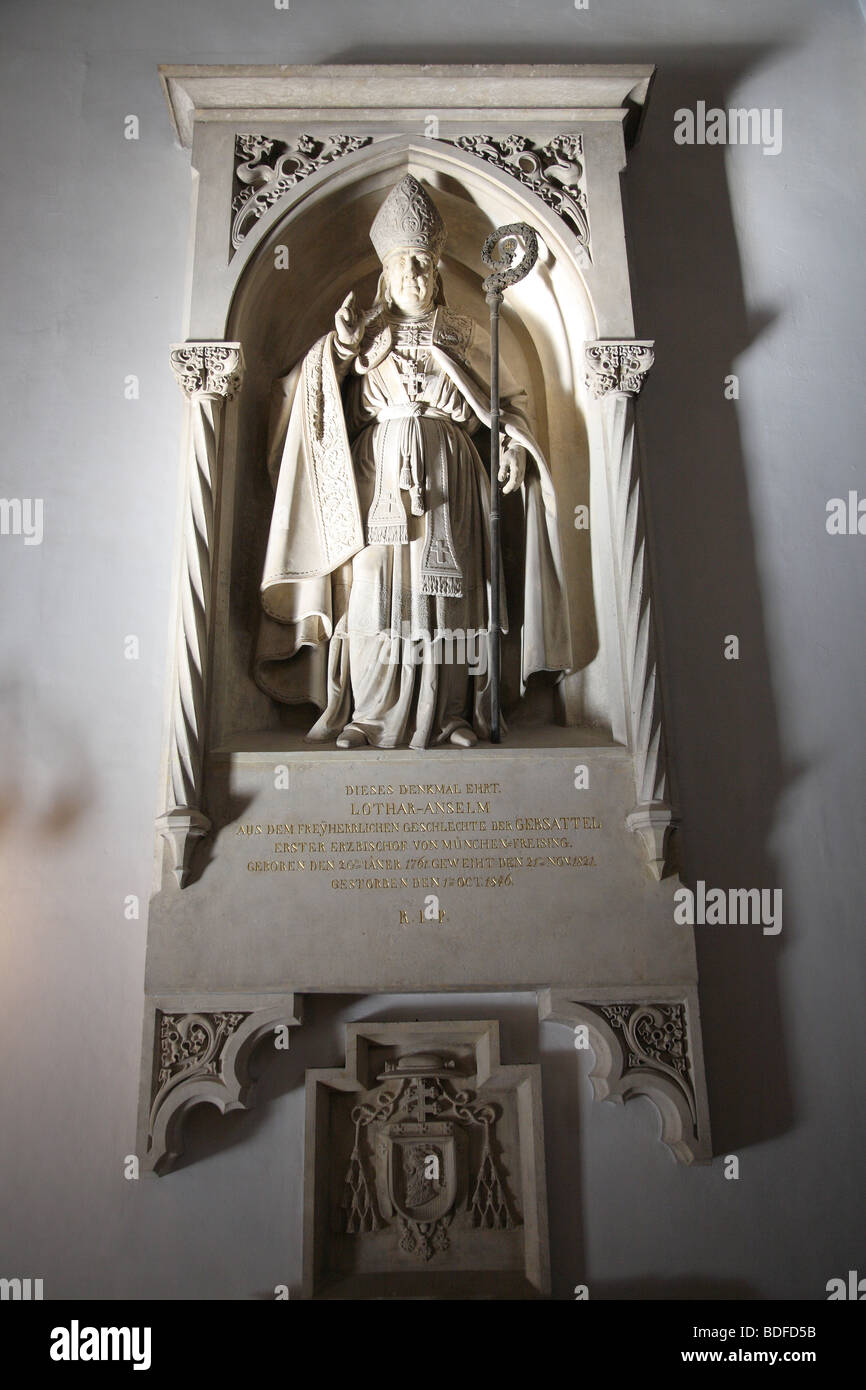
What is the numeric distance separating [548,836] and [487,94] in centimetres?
315

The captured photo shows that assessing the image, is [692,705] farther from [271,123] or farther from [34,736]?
[271,123]

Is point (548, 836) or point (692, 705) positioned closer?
point (548, 836)

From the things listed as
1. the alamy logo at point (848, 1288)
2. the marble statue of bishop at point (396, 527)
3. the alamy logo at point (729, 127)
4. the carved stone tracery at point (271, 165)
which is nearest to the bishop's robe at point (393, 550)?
the marble statue of bishop at point (396, 527)

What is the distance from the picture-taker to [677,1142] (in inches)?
138

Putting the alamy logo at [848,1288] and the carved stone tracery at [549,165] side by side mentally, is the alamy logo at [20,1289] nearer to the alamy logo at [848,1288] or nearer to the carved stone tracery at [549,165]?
the alamy logo at [848,1288]

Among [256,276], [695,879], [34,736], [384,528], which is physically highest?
[256,276]

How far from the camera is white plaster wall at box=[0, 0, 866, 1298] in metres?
3.54

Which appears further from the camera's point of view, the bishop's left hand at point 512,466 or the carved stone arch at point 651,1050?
the bishop's left hand at point 512,466

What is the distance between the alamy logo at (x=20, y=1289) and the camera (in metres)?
3.46

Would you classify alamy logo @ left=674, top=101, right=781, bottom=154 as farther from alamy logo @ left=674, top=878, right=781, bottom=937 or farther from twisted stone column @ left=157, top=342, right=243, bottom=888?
alamy logo @ left=674, top=878, right=781, bottom=937

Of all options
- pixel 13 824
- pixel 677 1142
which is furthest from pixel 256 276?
pixel 677 1142
